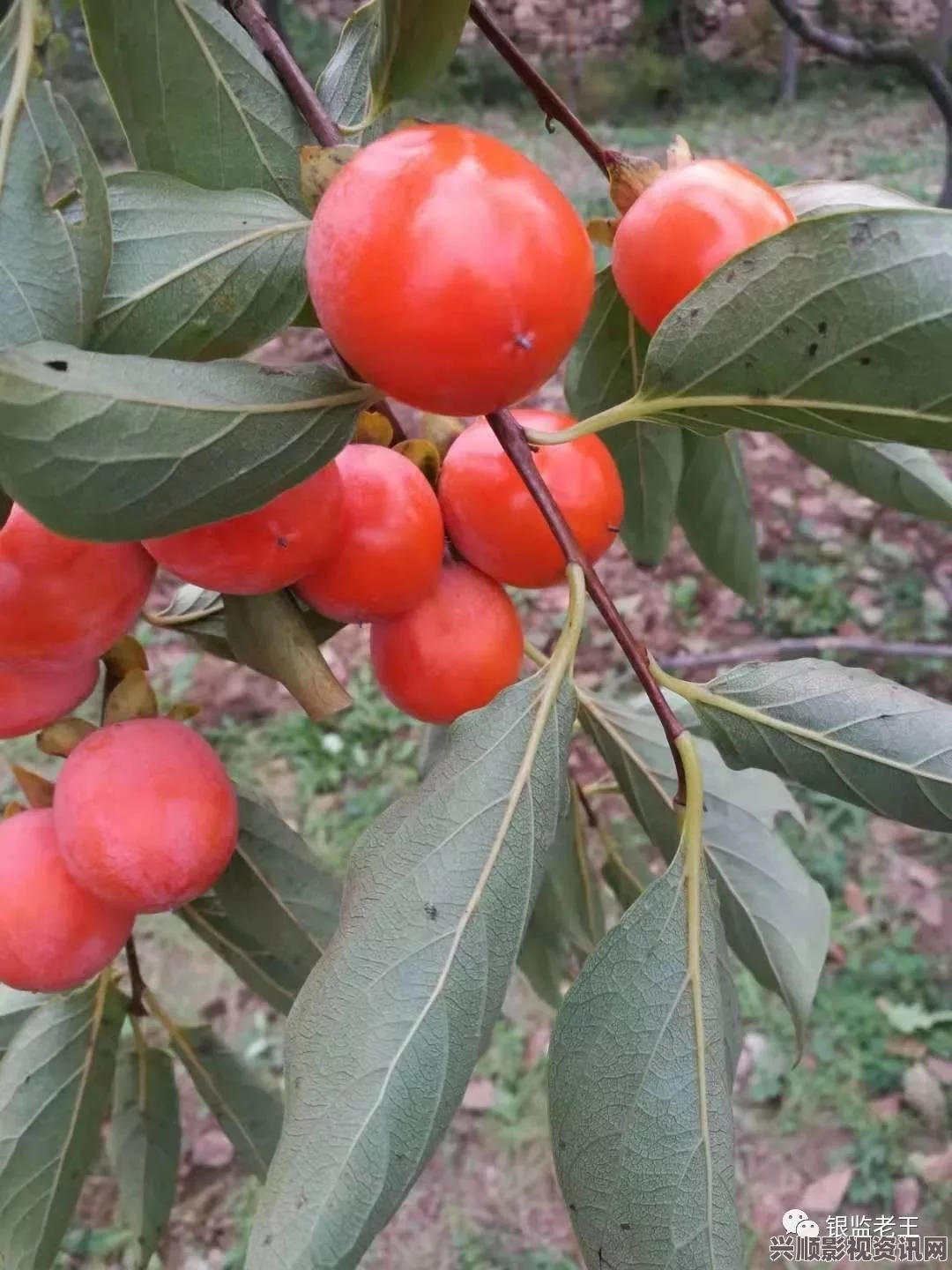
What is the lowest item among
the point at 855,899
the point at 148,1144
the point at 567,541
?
the point at 855,899

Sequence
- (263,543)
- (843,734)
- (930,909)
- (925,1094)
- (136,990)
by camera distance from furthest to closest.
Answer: (930,909)
(925,1094)
(136,990)
(843,734)
(263,543)

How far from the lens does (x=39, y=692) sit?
2.48 feet

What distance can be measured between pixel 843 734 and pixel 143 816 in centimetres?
48

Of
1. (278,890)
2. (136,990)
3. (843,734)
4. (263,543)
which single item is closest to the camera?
(263,543)

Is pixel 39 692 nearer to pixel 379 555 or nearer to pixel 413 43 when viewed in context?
pixel 379 555

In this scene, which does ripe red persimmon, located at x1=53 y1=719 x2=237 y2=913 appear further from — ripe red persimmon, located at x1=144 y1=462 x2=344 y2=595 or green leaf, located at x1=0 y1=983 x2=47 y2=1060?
green leaf, located at x1=0 y1=983 x2=47 y2=1060

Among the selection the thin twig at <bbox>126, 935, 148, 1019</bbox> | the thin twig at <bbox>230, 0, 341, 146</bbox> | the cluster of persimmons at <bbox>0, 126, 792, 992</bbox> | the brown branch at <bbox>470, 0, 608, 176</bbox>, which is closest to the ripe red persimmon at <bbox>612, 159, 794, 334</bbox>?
the cluster of persimmons at <bbox>0, 126, 792, 992</bbox>

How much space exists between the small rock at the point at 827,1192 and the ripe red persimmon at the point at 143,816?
189 centimetres

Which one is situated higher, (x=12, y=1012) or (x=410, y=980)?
(x=410, y=980)

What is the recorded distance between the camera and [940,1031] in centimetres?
242

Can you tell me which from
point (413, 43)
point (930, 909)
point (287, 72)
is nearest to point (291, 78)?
point (287, 72)

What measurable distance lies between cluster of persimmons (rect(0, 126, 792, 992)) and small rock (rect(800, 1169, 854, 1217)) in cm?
186

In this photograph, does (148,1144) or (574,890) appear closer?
(574,890)

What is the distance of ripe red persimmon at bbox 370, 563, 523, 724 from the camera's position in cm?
77
